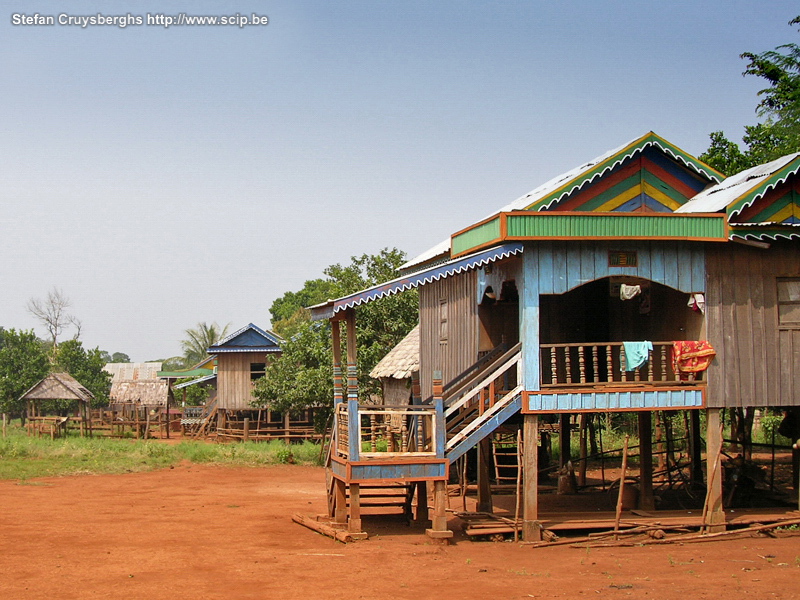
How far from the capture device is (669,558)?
14.1 metres

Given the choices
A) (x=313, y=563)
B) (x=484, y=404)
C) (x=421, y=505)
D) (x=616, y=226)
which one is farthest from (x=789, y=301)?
(x=313, y=563)

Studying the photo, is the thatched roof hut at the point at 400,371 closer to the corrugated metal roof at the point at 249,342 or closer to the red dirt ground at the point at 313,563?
the red dirt ground at the point at 313,563

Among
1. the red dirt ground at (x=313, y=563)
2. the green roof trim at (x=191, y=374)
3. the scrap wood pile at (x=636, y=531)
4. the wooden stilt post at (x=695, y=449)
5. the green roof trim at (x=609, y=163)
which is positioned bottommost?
the red dirt ground at (x=313, y=563)

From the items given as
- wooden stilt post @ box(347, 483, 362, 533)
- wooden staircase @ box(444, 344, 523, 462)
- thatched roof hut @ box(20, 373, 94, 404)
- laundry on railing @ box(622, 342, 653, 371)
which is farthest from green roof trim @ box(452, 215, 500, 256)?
thatched roof hut @ box(20, 373, 94, 404)

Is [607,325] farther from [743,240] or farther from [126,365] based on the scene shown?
[126,365]

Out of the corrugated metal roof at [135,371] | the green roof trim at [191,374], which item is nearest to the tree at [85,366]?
the corrugated metal roof at [135,371]

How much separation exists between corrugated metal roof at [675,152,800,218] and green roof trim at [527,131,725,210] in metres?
0.88

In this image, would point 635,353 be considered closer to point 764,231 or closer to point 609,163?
point 764,231

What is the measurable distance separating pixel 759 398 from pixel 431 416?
5.64m

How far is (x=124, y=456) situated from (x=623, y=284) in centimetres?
1944

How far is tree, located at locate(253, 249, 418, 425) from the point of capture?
107 feet

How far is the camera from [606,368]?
693 inches

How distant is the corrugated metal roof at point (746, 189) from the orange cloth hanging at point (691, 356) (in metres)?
2.22

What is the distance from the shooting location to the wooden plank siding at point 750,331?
16.2m
